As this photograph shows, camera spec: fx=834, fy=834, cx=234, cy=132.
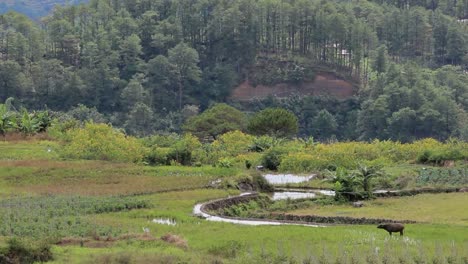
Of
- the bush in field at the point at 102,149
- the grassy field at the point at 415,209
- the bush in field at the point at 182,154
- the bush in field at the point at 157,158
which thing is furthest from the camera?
the bush in field at the point at 182,154

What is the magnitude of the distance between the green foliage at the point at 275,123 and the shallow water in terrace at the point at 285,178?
1009 inches

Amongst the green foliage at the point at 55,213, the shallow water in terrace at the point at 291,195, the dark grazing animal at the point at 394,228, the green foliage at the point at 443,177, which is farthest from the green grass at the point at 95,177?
the dark grazing animal at the point at 394,228

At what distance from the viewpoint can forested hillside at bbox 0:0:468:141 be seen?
110938mm

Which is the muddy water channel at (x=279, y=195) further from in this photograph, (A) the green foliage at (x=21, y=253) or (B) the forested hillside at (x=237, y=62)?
(B) the forested hillside at (x=237, y=62)

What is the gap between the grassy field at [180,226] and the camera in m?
24.3

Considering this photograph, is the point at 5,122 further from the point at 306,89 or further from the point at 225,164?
the point at 306,89

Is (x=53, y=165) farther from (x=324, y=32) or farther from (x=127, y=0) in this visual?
(x=127, y=0)

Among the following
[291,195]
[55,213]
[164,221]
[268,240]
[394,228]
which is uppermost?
[394,228]

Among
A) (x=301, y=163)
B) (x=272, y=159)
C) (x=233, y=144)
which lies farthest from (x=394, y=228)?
(x=233, y=144)

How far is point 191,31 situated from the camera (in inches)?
5187

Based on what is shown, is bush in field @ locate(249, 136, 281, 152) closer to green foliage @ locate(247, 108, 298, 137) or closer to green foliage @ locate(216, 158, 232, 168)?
green foliage @ locate(247, 108, 298, 137)

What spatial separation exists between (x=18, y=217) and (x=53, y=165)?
19.0 metres

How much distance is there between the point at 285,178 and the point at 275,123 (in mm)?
27790

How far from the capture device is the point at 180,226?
1299 inches
